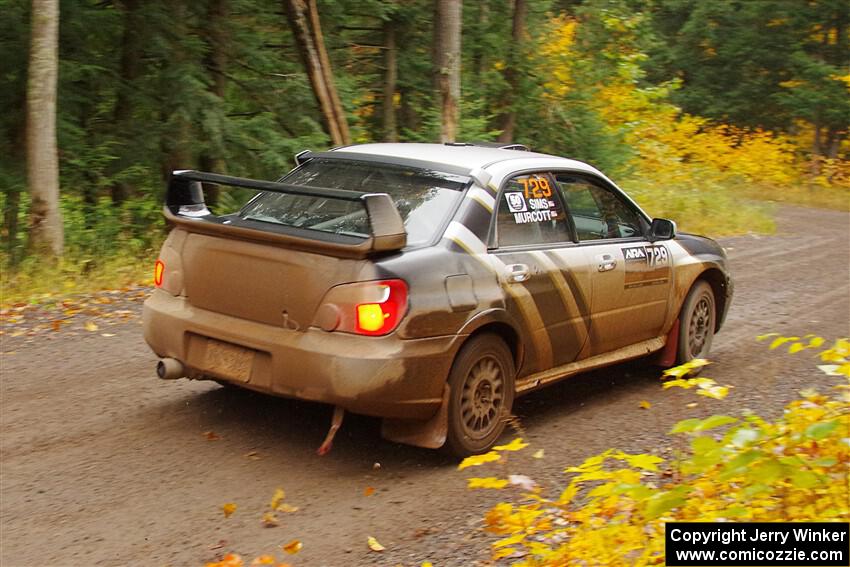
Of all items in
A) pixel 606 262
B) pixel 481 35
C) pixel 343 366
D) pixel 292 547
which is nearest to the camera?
pixel 292 547

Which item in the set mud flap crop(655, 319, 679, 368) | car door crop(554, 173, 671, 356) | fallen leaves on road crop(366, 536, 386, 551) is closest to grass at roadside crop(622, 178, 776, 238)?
mud flap crop(655, 319, 679, 368)

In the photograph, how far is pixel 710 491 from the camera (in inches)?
162

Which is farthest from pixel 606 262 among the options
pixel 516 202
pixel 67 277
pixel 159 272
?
pixel 67 277

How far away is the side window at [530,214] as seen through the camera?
20.2ft

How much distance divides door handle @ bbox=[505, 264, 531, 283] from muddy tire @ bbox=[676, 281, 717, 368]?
7.64 feet

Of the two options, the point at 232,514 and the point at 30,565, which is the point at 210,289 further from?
the point at 30,565

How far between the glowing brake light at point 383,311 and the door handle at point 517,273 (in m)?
0.95

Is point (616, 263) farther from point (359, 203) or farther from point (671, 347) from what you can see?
point (359, 203)

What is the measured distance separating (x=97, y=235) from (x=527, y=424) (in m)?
8.75

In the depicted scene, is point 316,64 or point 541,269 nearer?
point 541,269

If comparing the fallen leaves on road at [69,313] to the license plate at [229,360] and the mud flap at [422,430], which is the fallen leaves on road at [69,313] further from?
the mud flap at [422,430]

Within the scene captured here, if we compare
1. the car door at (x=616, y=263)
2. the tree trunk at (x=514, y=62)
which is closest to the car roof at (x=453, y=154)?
the car door at (x=616, y=263)

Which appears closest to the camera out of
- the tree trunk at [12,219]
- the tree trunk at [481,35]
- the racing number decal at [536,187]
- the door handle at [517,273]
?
the door handle at [517,273]

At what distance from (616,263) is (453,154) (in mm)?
1447
